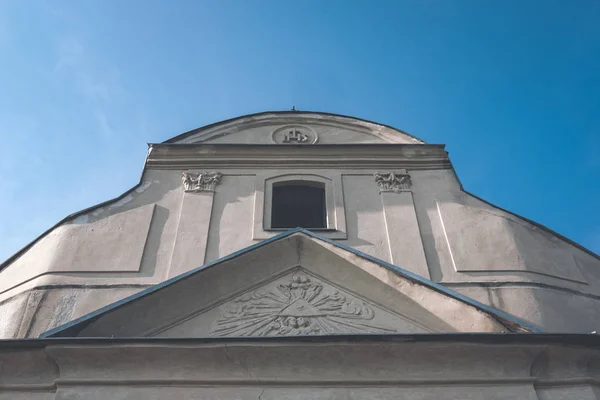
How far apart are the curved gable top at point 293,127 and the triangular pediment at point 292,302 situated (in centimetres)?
549

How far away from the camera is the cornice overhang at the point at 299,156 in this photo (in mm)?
11625

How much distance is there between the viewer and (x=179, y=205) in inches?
414

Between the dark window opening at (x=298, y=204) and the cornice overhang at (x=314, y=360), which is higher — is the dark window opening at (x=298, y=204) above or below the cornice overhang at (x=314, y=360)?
above

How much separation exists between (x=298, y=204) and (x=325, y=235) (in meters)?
1.81

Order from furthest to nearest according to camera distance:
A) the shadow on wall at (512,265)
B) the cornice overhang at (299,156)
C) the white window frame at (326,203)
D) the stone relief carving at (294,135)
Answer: the stone relief carving at (294,135)
the cornice overhang at (299,156)
the white window frame at (326,203)
the shadow on wall at (512,265)

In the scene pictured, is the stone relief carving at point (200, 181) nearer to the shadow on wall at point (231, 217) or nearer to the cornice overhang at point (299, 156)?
the shadow on wall at point (231, 217)

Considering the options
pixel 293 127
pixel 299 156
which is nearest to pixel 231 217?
pixel 299 156

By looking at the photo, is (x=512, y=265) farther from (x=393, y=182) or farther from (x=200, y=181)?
(x=200, y=181)

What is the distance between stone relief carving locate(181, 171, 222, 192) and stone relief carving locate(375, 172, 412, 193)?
3.14 metres

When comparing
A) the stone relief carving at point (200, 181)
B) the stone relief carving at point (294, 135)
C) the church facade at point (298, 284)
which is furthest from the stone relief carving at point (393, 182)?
the stone relief carving at point (200, 181)

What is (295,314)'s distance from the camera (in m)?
7.08

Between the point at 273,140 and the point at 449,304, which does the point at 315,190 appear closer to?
the point at 273,140

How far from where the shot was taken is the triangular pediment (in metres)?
6.69

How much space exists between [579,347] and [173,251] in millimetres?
6158
